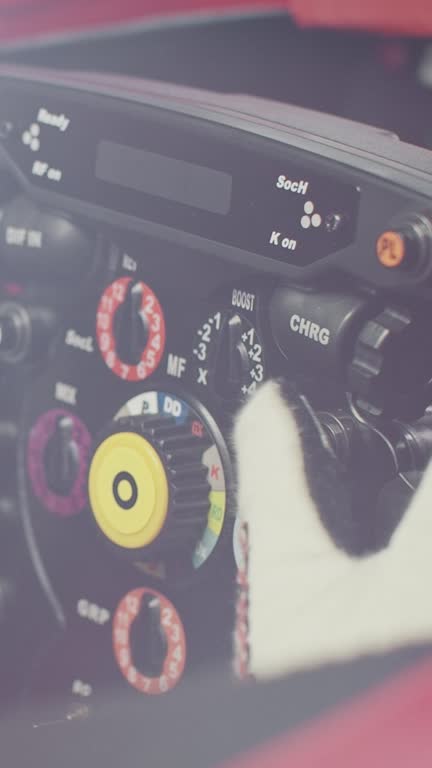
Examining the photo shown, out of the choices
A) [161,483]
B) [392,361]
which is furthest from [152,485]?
[392,361]

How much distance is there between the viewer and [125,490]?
563mm

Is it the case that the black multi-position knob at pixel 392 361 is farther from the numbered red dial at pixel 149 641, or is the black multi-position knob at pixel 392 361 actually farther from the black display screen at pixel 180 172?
the numbered red dial at pixel 149 641

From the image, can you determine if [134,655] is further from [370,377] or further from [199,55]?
[199,55]

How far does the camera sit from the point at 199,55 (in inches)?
29.0

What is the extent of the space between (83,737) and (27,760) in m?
0.04

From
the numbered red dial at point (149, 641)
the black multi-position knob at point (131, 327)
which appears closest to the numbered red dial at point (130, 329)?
the black multi-position knob at point (131, 327)

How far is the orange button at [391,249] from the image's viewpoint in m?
0.47

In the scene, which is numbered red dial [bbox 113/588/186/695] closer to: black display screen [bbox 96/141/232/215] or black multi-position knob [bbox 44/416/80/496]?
black multi-position knob [bbox 44/416/80/496]

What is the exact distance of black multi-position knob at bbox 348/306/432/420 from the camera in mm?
479

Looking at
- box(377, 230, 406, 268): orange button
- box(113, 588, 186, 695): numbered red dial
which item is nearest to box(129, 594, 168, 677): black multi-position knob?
box(113, 588, 186, 695): numbered red dial

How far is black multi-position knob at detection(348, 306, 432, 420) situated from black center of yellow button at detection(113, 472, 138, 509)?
0.12 metres

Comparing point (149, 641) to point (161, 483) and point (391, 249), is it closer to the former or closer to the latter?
point (161, 483)

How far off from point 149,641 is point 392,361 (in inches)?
8.2

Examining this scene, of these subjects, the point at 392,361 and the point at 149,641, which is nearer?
the point at 392,361
